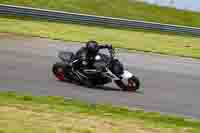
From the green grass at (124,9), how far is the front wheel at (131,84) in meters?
17.6

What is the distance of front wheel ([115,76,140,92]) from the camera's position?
16.2 m

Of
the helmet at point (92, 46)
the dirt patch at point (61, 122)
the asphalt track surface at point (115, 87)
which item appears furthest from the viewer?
the helmet at point (92, 46)

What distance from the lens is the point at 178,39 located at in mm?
29531

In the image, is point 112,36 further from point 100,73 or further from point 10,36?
point 100,73

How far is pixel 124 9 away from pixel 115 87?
18.7 m

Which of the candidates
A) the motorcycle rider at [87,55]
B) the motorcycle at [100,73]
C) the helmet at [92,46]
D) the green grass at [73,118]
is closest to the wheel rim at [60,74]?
the motorcycle at [100,73]

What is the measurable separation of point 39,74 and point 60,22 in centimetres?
A: 1282

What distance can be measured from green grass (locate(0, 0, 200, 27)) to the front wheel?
17.6 meters

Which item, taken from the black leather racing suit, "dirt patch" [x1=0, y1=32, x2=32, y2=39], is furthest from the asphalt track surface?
the black leather racing suit

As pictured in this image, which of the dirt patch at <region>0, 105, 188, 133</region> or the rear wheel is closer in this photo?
the dirt patch at <region>0, 105, 188, 133</region>

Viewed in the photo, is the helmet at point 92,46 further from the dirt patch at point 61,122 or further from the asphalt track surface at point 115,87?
the dirt patch at point 61,122

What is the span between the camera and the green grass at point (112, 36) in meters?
26.4

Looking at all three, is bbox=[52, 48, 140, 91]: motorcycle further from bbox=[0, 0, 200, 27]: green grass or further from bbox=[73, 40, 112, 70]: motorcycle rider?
bbox=[0, 0, 200, 27]: green grass

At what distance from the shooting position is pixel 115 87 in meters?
16.9
